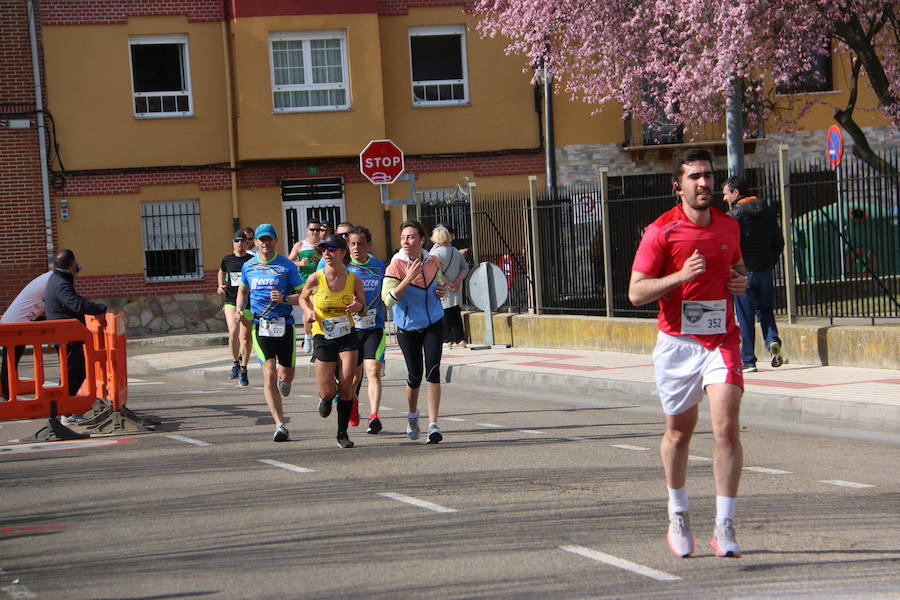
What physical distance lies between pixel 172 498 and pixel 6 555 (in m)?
1.62

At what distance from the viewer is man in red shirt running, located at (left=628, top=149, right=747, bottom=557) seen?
617 cm

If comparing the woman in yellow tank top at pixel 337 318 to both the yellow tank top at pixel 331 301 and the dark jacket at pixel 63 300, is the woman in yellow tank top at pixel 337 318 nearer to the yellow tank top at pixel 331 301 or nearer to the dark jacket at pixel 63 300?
the yellow tank top at pixel 331 301

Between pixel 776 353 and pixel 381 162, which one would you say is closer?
pixel 776 353

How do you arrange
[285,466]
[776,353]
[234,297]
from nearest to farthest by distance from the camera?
1. [285,466]
2. [776,353]
3. [234,297]

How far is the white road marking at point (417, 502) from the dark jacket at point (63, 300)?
5335 millimetres

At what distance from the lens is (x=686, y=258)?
627cm

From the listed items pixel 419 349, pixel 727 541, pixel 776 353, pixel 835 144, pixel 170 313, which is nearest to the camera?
pixel 727 541

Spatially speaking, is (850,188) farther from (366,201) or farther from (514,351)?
(366,201)

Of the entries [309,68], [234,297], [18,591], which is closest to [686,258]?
[18,591]

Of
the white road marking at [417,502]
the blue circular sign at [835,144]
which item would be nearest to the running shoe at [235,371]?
the white road marking at [417,502]

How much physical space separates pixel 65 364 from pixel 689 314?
25.4 feet

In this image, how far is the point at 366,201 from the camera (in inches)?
1117

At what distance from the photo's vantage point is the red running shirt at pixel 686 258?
20.5 feet

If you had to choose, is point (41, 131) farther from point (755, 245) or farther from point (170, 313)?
point (755, 245)
